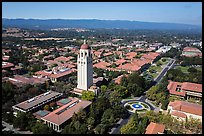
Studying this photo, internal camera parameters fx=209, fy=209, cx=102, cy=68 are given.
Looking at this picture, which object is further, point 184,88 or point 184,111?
point 184,88

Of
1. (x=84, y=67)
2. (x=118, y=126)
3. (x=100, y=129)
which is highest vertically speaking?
(x=84, y=67)

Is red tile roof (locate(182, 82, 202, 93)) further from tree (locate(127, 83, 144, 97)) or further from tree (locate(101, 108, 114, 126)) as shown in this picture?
tree (locate(101, 108, 114, 126))

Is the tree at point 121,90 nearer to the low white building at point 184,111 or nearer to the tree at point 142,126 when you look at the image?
the low white building at point 184,111

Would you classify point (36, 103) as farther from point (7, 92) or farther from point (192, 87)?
point (192, 87)

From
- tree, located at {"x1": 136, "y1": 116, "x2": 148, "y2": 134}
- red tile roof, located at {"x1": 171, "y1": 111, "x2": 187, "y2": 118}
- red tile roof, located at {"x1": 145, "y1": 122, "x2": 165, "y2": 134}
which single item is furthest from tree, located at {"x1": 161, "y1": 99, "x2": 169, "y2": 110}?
red tile roof, located at {"x1": 145, "y1": 122, "x2": 165, "y2": 134}

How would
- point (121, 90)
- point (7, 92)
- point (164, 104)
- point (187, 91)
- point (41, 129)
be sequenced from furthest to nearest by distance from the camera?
point (187, 91) < point (121, 90) < point (7, 92) < point (164, 104) < point (41, 129)

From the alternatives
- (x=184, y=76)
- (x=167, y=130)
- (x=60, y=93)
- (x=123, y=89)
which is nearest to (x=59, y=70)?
(x=60, y=93)

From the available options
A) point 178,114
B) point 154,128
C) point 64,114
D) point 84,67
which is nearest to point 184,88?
point 178,114

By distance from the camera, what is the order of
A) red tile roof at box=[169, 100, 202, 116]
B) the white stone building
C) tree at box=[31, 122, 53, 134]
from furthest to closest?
the white stone building
red tile roof at box=[169, 100, 202, 116]
tree at box=[31, 122, 53, 134]
